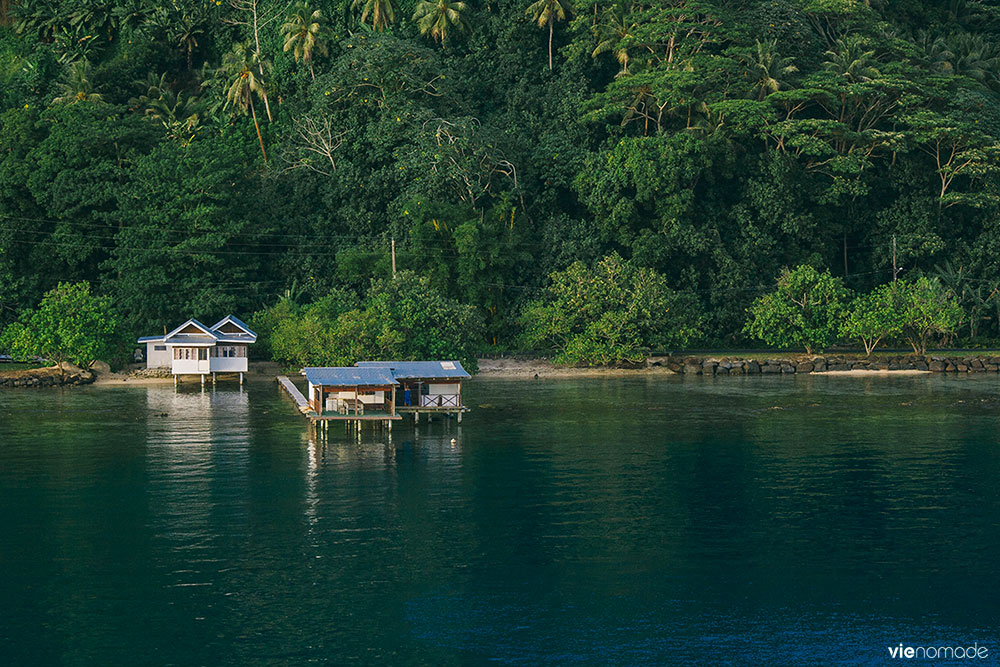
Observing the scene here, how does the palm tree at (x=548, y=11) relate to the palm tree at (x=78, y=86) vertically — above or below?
above

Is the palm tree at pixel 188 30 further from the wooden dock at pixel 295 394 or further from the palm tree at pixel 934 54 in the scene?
the palm tree at pixel 934 54

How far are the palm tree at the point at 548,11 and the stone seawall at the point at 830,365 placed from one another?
44.9m

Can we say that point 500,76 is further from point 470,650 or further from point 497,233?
point 470,650

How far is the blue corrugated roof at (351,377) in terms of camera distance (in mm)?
69000

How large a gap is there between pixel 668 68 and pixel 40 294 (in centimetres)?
6953

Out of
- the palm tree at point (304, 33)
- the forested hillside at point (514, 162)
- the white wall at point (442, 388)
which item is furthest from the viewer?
the palm tree at point (304, 33)

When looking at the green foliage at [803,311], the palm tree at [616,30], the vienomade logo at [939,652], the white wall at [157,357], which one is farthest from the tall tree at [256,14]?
the vienomade logo at [939,652]

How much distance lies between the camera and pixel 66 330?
9969cm

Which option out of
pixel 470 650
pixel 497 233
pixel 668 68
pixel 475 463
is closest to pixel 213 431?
pixel 475 463

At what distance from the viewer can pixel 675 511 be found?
48.6 meters

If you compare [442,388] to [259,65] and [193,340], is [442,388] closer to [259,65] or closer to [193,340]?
[193,340]

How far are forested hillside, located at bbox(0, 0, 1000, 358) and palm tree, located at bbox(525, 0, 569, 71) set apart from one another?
0.35 meters

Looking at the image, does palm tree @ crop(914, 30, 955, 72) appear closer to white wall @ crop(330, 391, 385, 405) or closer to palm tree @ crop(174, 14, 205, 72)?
white wall @ crop(330, 391, 385, 405)

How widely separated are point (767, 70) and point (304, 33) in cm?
5163
